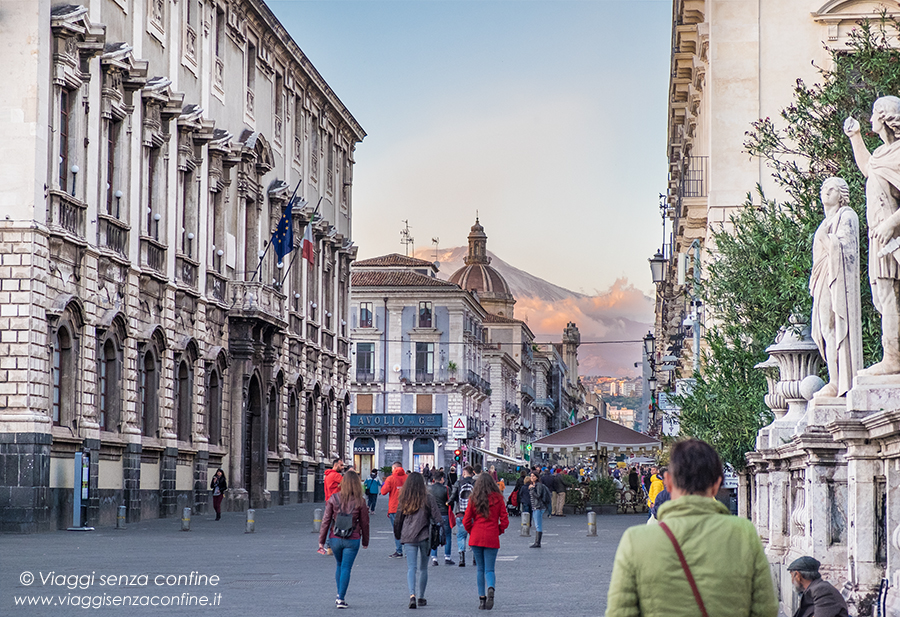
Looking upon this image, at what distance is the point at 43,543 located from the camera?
77.0 feet

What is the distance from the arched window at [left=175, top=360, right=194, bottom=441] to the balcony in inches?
162

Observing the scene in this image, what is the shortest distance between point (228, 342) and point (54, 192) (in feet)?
47.8

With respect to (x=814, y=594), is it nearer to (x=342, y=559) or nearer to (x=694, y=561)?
(x=694, y=561)

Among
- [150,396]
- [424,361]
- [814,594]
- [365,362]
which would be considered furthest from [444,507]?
[365,362]

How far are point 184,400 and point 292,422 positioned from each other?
42.9ft

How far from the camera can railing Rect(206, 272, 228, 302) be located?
38938mm

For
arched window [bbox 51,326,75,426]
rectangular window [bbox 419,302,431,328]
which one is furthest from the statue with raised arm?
rectangular window [bbox 419,302,431,328]

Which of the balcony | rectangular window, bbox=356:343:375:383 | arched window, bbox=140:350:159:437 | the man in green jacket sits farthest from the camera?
rectangular window, bbox=356:343:375:383

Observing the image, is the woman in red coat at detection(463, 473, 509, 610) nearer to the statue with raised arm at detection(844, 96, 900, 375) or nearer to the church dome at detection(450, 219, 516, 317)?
the statue with raised arm at detection(844, 96, 900, 375)

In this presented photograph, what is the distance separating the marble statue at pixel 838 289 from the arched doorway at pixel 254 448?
32.8 m

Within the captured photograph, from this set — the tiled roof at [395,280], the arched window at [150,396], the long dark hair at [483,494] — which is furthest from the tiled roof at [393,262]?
the long dark hair at [483,494]

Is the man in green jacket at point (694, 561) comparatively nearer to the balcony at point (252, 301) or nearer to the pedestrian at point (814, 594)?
the pedestrian at point (814, 594)

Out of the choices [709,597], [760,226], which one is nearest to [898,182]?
[709,597]

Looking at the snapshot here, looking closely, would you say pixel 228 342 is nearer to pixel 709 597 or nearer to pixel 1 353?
pixel 1 353
